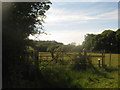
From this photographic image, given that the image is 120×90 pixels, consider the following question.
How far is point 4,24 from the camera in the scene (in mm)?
7648

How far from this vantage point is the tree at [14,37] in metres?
7.58

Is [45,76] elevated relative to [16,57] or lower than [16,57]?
lower

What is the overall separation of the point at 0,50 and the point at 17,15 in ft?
6.67

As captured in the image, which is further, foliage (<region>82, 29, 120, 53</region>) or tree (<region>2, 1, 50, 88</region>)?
foliage (<region>82, 29, 120, 53</region>)

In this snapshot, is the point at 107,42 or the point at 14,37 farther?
the point at 107,42

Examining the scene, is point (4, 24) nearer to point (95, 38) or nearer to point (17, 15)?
point (17, 15)

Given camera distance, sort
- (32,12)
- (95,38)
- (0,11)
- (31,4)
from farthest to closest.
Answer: (95,38), (32,12), (31,4), (0,11)

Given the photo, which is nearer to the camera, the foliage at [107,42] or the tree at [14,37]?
the tree at [14,37]

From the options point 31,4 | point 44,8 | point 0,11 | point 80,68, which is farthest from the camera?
point 80,68

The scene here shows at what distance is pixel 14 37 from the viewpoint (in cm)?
790

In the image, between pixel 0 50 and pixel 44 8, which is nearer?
pixel 0 50

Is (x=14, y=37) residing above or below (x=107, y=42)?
below

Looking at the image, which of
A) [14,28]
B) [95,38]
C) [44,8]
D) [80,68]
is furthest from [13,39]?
[95,38]

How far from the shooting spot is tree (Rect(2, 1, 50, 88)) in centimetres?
758
